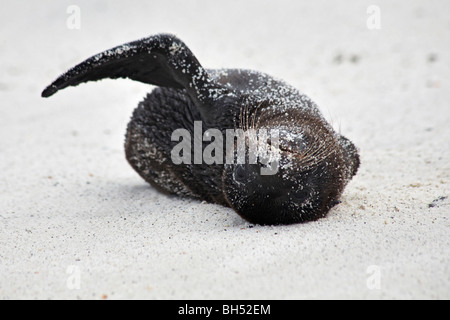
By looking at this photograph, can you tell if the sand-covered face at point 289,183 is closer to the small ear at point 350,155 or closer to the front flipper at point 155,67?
the small ear at point 350,155

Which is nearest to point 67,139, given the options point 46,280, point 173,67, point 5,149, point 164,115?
point 5,149

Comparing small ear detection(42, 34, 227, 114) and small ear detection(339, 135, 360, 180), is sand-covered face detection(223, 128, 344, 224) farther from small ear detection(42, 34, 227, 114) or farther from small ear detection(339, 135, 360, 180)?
small ear detection(42, 34, 227, 114)

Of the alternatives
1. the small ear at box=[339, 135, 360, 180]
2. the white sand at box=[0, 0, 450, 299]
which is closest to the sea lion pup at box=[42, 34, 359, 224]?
the small ear at box=[339, 135, 360, 180]

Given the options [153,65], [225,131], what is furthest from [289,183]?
[153,65]

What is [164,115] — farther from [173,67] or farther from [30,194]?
[30,194]

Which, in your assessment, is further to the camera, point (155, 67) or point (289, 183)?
point (155, 67)

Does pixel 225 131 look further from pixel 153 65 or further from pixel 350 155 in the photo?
pixel 350 155
